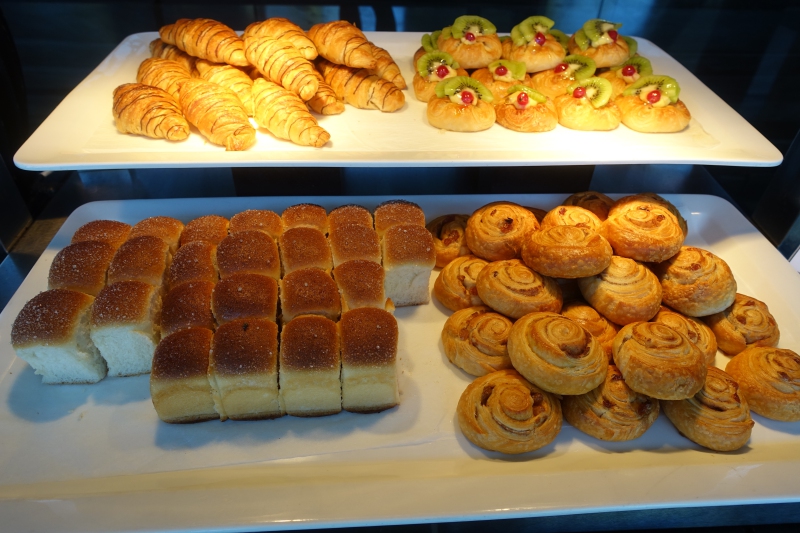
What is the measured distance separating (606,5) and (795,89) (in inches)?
51.7

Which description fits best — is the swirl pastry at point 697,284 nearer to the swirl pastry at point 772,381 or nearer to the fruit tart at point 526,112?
the swirl pastry at point 772,381

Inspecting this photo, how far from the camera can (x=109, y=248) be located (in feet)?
7.00

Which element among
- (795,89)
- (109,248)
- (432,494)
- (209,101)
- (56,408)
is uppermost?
(209,101)

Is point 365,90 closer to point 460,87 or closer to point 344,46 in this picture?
point 344,46

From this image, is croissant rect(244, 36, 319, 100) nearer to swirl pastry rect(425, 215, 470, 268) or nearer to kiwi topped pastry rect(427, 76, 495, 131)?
kiwi topped pastry rect(427, 76, 495, 131)

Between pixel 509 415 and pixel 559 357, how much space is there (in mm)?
251

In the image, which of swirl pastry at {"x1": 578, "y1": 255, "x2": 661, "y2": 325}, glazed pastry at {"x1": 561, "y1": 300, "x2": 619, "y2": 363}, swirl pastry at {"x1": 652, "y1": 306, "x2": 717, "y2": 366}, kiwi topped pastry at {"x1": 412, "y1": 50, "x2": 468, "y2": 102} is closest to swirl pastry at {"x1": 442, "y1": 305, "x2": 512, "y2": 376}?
glazed pastry at {"x1": 561, "y1": 300, "x2": 619, "y2": 363}

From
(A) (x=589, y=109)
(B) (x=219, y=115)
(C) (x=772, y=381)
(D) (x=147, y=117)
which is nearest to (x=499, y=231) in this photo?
(A) (x=589, y=109)

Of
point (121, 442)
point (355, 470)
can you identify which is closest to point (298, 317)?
point (355, 470)

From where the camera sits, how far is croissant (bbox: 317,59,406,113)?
225cm

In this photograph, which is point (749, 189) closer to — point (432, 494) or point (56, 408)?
point (432, 494)

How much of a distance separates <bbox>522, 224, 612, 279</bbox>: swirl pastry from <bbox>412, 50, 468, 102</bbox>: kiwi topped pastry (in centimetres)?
86

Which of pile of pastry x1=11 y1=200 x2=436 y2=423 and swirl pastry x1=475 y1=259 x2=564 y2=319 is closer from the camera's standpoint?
pile of pastry x1=11 y1=200 x2=436 y2=423

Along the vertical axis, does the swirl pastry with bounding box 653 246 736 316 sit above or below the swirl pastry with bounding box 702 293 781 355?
above
